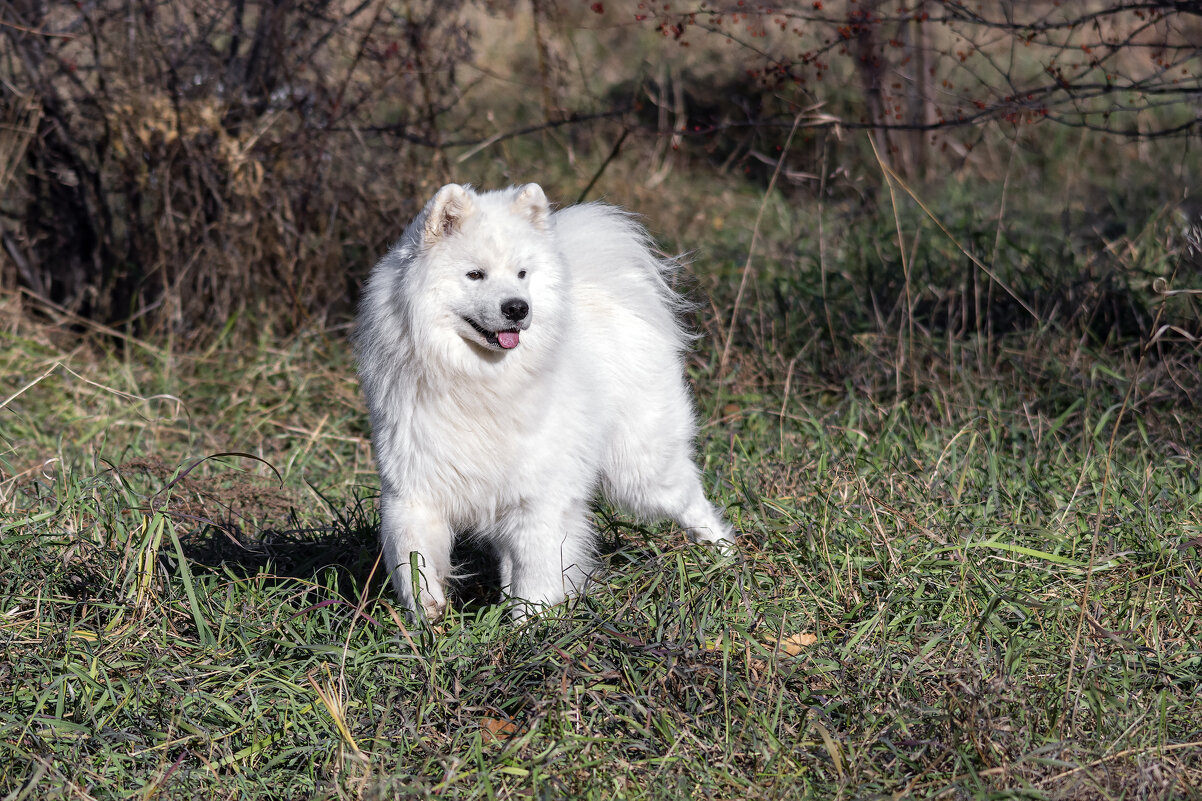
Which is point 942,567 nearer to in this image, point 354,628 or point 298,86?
point 354,628

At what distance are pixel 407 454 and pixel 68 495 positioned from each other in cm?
157

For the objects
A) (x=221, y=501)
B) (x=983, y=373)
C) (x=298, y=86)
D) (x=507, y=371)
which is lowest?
(x=221, y=501)

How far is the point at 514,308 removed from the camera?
3.28 m

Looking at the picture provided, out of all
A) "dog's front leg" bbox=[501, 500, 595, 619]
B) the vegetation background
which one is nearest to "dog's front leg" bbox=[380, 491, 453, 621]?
the vegetation background

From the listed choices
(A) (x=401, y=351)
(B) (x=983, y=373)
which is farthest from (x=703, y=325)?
(A) (x=401, y=351)

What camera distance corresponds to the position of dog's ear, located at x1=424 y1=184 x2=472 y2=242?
10.8 ft

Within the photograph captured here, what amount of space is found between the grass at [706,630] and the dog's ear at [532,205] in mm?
1262

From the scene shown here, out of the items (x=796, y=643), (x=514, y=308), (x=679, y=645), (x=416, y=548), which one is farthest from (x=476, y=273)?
(x=796, y=643)

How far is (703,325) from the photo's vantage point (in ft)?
20.0

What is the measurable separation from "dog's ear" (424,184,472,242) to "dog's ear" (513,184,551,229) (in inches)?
7.3

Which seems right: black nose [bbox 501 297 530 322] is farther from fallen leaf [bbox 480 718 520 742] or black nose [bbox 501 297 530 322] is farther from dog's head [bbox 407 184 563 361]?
fallen leaf [bbox 480 718 520 742]

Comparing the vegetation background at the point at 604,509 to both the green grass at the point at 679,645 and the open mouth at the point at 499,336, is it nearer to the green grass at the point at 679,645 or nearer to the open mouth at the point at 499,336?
the green grass at the point at 679,645

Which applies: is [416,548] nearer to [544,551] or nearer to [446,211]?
[544,551]

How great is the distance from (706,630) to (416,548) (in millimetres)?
977
